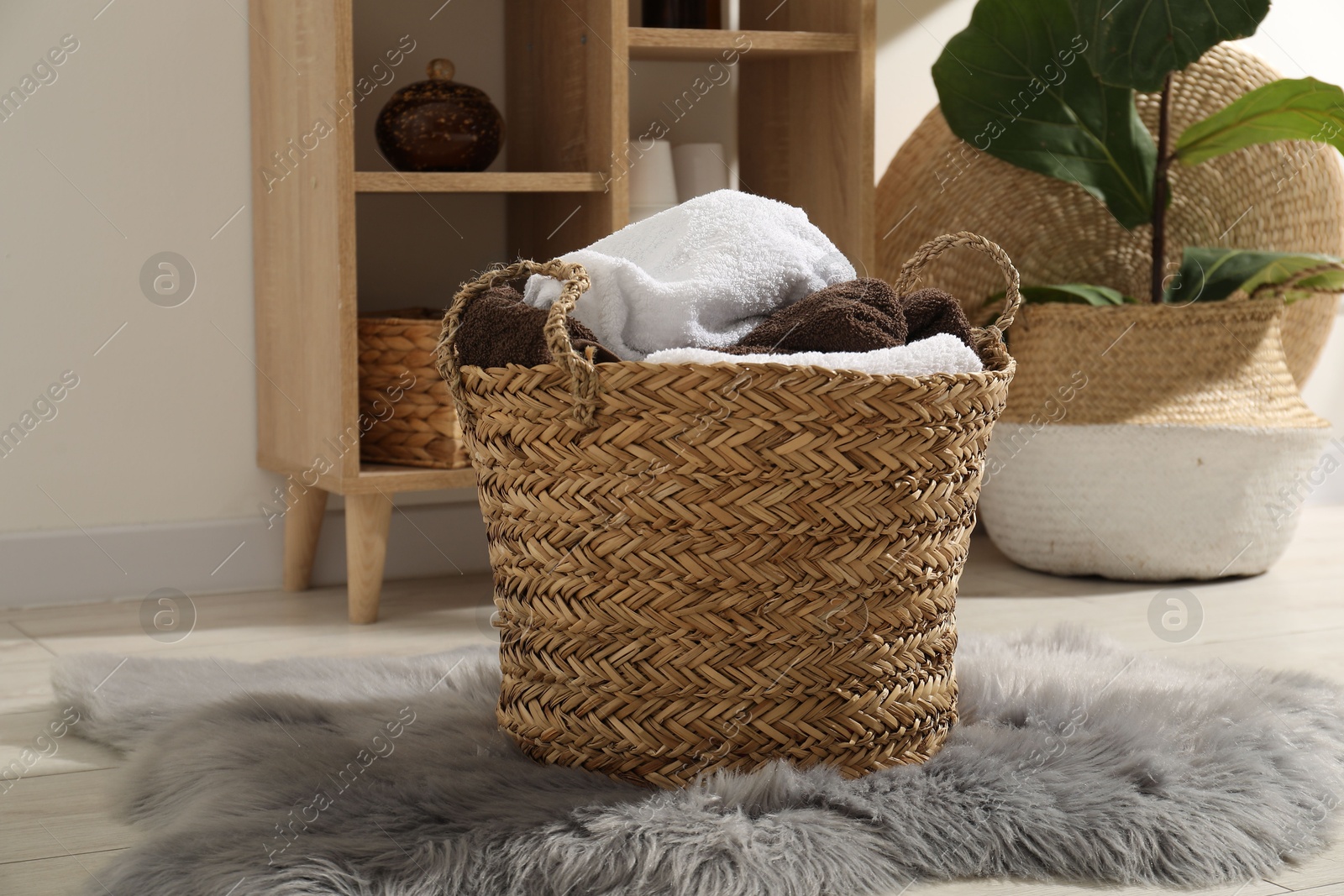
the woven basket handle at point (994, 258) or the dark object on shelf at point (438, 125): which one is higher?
the dark object on shelf at point (438, 125)

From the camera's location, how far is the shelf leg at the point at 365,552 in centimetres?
143

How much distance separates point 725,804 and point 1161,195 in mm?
1238

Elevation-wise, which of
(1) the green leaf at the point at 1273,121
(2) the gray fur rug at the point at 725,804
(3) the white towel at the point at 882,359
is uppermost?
(1) the green leaf at the point at 1273,121

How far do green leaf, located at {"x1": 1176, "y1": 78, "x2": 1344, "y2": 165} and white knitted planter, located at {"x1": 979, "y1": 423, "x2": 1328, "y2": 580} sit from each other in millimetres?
365

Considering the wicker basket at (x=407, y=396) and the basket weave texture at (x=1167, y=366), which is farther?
the basket weave texture at (x=1167, y=366)

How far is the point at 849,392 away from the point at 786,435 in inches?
1.9

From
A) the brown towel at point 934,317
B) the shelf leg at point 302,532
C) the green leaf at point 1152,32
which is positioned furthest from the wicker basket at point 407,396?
the green leaf at point 1152,32

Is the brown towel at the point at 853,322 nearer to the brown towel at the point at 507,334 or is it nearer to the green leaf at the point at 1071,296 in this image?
the brown towel at the point at 507,334

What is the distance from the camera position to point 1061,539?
167 centimetres

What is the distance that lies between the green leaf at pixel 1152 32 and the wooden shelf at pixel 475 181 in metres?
0.62

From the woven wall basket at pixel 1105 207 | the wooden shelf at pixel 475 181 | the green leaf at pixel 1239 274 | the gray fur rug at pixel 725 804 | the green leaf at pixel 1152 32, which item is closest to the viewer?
the gray fur rug at pixel 725 804

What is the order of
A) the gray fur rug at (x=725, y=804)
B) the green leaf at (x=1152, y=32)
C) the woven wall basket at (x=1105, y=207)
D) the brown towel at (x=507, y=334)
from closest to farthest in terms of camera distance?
the gray fur rug at (x=725, y=804)
the brown towel at (x=507, y=334)
the green leaf at (x=1152, y=32)
the woven wall basket at (x=1105, y=207)

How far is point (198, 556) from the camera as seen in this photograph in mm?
1581

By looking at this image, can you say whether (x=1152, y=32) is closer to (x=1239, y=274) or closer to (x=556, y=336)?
(x=1239, y=274)
